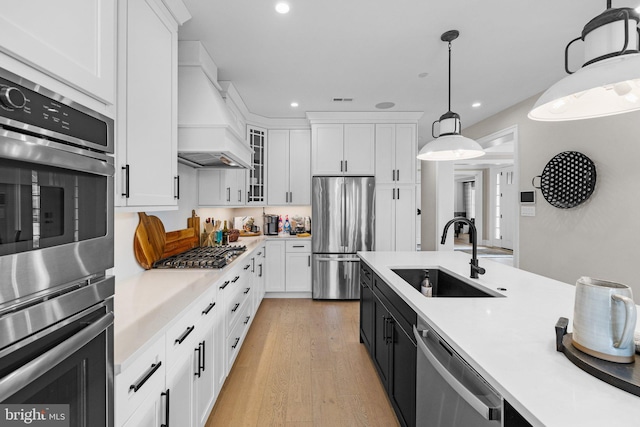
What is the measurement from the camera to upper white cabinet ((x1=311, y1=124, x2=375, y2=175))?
438 centimetres

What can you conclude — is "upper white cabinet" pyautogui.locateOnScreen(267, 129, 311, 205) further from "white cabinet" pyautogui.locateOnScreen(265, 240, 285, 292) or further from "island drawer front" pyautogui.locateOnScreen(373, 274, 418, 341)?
"island drawer front" pyautogui.locateOnScreen(373, 274, 418, 341)

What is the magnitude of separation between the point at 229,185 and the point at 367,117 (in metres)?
2.14

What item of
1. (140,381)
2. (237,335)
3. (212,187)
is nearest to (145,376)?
(140,381)

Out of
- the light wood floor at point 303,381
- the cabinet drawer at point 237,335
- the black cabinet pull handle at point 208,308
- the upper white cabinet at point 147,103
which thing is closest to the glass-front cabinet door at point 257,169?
the light wood floor at point 303,381

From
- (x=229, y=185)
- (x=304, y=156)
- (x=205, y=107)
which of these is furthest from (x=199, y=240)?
(x=304, y=156)

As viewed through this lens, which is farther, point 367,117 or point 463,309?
point 367,117

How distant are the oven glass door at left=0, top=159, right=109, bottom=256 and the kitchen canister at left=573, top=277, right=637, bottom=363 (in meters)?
1.35

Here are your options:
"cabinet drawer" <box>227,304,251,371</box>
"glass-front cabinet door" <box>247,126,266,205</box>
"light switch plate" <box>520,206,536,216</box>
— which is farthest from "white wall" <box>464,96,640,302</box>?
"glass-front cabinet door" <box>247,126,266,205</box>

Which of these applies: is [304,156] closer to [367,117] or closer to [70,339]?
[367,117]

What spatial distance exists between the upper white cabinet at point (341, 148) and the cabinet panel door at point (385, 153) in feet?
0.28

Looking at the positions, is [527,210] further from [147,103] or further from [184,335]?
[147,103]

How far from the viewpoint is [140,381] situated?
1.07 meters

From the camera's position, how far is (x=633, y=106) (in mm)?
1086

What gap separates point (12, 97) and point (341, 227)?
3886mm
